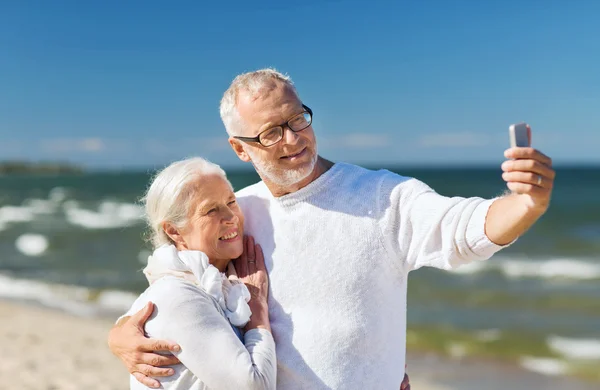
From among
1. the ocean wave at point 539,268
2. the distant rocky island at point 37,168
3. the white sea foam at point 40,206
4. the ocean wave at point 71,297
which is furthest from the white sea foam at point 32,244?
the distant rocky island at point 37,168

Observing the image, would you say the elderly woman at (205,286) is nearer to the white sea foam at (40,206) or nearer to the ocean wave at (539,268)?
the ocean wave at (539,268)

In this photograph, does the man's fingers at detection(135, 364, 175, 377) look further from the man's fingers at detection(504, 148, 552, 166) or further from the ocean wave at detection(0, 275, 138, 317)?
the ocean wave at detection(0, 275, 138, 317)

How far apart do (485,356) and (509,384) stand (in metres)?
0.92

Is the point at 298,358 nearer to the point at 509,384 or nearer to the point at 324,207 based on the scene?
the point at 324,207

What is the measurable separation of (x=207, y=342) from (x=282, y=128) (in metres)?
0.92

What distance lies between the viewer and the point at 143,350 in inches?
96.7

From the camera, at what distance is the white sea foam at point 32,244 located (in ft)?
56.8

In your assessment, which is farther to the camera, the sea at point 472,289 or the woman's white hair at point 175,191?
the sea at point 472,289

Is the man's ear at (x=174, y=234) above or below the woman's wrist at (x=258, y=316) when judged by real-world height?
above

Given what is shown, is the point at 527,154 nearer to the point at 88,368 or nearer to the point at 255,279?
the point at 255,279

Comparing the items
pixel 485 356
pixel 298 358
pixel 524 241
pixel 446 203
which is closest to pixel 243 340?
pixel 298 358

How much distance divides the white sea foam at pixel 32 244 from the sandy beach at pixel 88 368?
9023mm

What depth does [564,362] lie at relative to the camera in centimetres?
738

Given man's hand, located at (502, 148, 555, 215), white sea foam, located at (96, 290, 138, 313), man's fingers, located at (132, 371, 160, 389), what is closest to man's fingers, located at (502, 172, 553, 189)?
man's hand, located at (502, 148, 555, 215)
